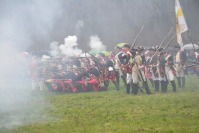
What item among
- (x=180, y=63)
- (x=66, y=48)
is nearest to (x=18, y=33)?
(x=180, y=63)

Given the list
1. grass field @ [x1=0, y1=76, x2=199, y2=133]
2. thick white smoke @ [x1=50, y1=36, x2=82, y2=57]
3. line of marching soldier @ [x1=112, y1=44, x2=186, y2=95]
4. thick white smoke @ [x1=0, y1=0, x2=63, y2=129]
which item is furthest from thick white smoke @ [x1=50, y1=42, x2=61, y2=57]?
grass field @ [x1=0, y1=76, x2=199, y2=133]

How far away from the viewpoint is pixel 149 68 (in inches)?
766

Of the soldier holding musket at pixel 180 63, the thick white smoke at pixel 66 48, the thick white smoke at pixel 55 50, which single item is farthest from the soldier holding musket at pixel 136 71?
the thick white smoke at pixel 55 50

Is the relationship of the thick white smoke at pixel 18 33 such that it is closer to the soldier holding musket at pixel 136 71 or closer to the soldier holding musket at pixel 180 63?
the soldier holding musket at pixel 136 71

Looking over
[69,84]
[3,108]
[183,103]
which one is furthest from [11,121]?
[69,84]

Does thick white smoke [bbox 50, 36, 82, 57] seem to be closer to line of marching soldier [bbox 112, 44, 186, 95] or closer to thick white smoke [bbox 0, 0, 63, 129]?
line of marching soldier [bbox 112, 44, 186, 95]

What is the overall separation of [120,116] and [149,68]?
7.91 metres

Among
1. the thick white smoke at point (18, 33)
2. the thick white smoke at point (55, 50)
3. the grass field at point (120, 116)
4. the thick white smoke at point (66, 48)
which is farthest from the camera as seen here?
the thick white smoke at point (55, 50)

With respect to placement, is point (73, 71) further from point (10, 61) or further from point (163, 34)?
point (163, 34)

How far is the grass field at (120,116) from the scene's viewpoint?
10203 millimetres

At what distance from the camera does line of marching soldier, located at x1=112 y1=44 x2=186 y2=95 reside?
1741 cm

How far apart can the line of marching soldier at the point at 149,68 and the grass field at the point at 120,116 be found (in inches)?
69.3

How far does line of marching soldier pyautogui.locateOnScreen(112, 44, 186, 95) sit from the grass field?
1761 millimetres

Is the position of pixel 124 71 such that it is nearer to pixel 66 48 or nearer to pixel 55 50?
pixel 66 48
